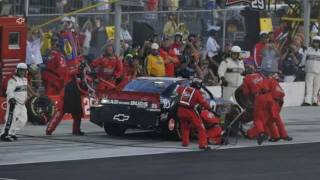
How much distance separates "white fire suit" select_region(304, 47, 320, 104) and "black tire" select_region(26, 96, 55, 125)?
9083 millimetres

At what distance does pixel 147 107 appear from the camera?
16.4 meters

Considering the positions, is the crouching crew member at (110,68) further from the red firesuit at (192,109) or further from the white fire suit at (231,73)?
the red firesuit at (192,109)

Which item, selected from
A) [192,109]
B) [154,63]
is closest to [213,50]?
[154,63]

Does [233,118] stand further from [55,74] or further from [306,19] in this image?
[306,19]

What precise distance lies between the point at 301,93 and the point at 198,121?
11.2m

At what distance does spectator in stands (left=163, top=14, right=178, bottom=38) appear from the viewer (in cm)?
2498

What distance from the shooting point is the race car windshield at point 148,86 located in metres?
16.7

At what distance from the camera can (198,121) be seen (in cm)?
1551

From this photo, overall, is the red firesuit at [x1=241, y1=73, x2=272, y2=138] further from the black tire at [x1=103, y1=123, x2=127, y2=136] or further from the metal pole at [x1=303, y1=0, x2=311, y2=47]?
the metal pole at [x1=303, y1=0, x2=311, y2=47]

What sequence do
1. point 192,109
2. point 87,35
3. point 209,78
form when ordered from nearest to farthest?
point 192,109, point 87,35, point 209,78

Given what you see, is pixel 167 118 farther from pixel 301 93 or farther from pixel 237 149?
pixel 301 93

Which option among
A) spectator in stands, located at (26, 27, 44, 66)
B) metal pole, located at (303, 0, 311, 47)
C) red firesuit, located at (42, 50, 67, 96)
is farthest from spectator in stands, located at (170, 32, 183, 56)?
metal pole, located at (303, 0, 311, 47)

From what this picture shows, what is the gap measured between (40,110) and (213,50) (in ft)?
23.9

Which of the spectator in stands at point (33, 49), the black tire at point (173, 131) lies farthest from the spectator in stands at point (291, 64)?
the black tire at point (173, 131)
